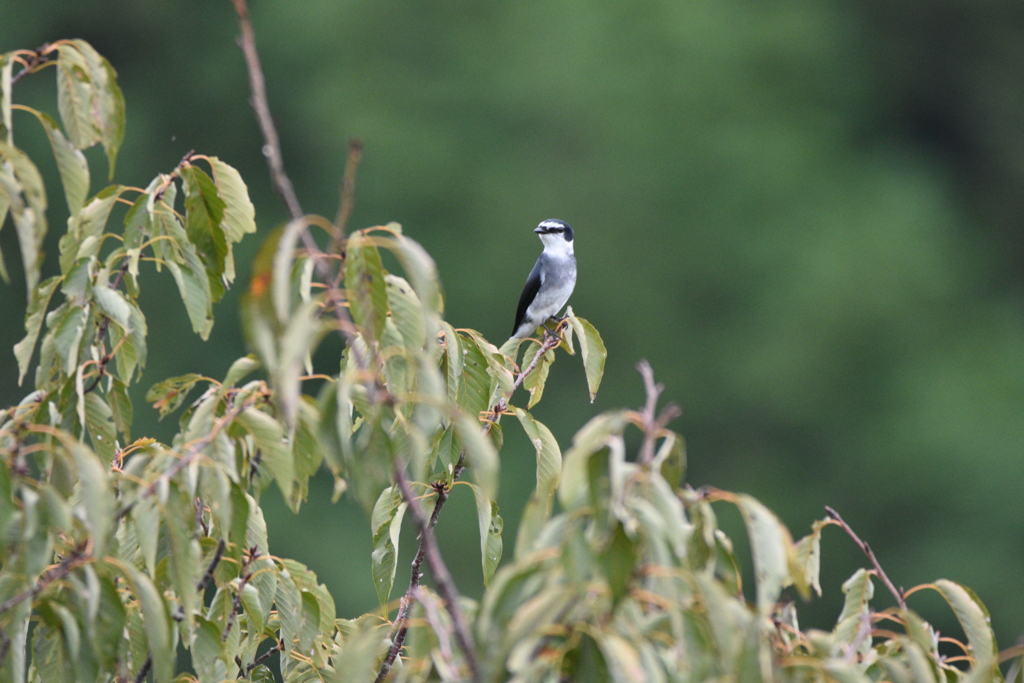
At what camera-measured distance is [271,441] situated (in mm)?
1851

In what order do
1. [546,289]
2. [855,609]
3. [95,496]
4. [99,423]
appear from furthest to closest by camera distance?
[546,289], [99,423], [855,609], [95,496]

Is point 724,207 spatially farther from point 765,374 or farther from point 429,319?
point 429,319

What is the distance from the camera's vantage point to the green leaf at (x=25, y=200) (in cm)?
180

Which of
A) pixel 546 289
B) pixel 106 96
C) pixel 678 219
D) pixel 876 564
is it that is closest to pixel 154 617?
pixel 106 96

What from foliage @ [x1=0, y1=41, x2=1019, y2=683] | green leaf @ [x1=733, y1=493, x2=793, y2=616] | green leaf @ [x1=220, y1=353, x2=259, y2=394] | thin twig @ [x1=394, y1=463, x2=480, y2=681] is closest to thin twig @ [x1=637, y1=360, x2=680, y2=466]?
foliage @ [x1=0, y1=41, x2=1019, y2=683]

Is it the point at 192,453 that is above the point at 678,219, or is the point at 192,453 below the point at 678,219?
below

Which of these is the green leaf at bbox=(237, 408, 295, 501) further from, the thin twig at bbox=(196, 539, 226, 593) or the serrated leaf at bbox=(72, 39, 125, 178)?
the serrated leaf at bbox=(72, 39, 125, 178)

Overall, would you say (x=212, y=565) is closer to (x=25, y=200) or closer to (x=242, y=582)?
(x=242, y=582)

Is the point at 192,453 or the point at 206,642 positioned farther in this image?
the point at 206,642

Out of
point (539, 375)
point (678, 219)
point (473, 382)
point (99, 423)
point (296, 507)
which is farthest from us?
point (678, 219)

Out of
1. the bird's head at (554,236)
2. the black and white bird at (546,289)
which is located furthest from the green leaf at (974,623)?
the bird's head at (554,236)

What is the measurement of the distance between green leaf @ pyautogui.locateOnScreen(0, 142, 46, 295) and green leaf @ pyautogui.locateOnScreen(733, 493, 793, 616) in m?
1.20

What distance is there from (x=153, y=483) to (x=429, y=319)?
1.87 feet

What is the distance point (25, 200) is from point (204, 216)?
43cm
